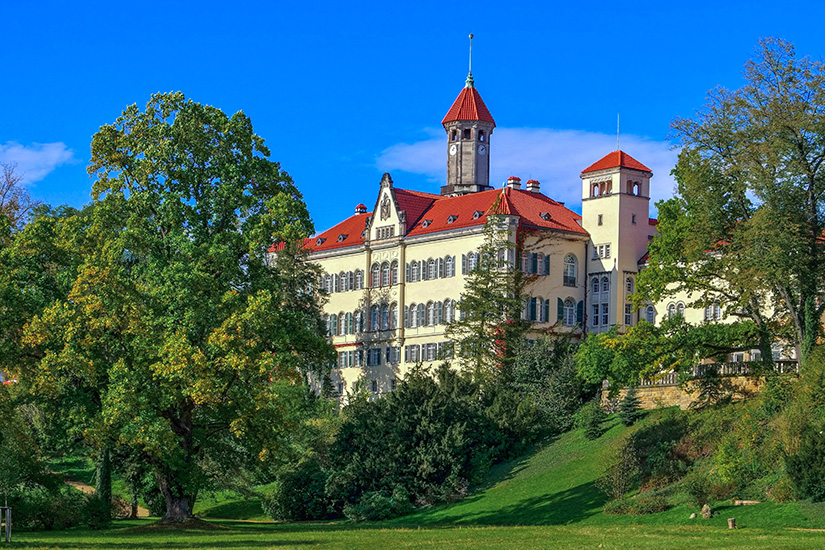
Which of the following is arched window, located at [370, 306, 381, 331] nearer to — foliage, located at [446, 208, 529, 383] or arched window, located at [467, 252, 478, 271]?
arched window, located at [467, 252, 478, 271]

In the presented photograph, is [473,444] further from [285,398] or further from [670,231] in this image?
[285,398]

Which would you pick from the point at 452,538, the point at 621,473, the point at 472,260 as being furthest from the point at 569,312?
the point at 452,538

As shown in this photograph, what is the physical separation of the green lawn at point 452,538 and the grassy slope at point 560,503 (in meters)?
2.59

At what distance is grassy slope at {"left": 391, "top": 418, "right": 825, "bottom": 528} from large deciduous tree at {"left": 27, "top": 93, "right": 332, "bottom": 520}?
8.88 m

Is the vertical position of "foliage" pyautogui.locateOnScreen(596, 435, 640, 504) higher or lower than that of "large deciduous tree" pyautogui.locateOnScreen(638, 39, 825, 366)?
lower

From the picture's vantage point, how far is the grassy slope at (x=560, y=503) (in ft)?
145

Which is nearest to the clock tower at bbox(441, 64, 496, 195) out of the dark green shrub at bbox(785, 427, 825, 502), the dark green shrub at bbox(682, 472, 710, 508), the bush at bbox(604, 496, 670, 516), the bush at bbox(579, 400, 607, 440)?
the bush at bbox(579, 400, 607, 440)

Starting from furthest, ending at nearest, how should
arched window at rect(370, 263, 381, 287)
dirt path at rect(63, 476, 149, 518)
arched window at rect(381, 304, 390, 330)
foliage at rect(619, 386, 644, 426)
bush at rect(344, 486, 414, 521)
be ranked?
arched window at rect(370, 263, 381, 287), arched window at rect(381, 304, 390, 330), dirt path at rect(63, 476, 149, 518), foliage at rect(619, 386, 644, 426), bush at rect(344, 486, 414, 521)

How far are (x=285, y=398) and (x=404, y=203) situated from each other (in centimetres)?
2241

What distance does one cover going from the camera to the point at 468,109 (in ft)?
327

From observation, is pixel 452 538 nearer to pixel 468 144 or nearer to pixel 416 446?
pixel 416 446

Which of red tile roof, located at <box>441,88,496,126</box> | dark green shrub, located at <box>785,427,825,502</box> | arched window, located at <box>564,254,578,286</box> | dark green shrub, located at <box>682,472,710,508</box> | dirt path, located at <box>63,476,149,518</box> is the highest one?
red tile roof, located at <box>441,88,496,126</box>

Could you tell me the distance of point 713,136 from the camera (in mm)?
56312

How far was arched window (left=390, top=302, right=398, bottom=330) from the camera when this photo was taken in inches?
3713
